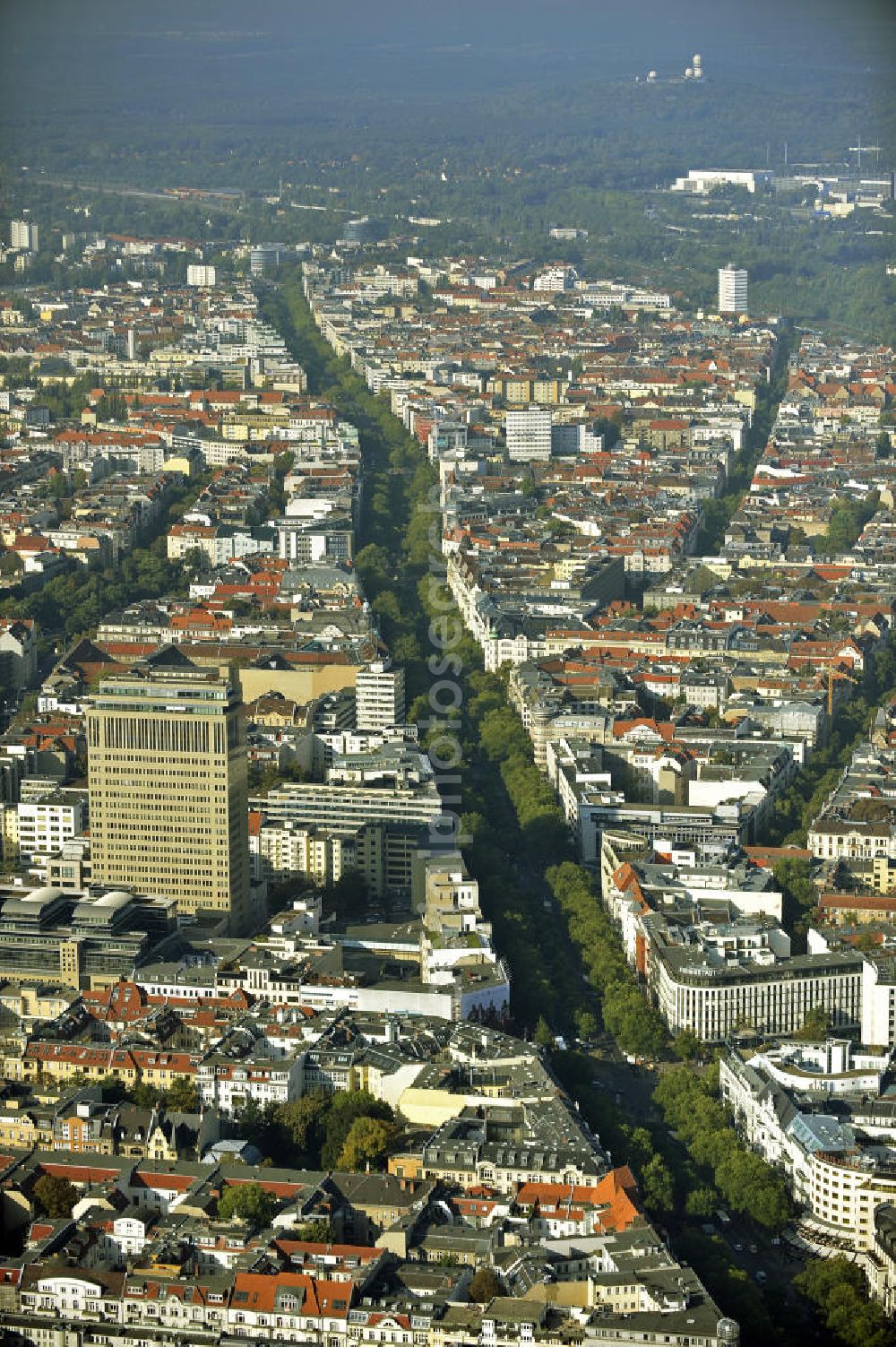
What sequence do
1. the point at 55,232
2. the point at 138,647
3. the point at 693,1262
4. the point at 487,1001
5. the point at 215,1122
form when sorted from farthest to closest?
the point at 55,232 → the point at 138,647 → the point at 487,1001 → the point at 215,1122 → the point at 693,1262

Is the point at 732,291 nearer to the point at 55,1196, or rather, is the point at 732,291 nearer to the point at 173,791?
the point at 173,791

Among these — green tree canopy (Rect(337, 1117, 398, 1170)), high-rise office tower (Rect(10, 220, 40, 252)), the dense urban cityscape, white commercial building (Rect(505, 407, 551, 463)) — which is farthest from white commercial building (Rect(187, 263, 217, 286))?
green tree canopy (Rect(337, 1117, 398, 1170))

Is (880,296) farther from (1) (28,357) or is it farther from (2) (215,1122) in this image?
(2) (215,1122)

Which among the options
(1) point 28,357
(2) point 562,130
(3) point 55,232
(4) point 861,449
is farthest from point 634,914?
(2) point 562,130

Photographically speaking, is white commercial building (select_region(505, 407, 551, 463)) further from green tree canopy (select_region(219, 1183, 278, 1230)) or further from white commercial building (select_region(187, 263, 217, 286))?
green tree canopy (select_region(219, 1183, 278, 1230))

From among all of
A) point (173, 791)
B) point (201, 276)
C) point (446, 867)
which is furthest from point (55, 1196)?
point (201, 276)

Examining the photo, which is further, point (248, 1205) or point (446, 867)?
point (446, 867)
